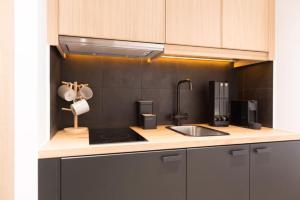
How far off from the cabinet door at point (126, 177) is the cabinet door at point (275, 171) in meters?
0.54

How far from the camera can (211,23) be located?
5.01 feet

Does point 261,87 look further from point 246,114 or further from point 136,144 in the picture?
point 136,144

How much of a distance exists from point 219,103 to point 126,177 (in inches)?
42.5

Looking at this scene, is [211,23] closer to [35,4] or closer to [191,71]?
[191,71]

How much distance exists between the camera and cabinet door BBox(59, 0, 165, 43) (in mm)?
1226

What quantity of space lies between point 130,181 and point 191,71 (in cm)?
121

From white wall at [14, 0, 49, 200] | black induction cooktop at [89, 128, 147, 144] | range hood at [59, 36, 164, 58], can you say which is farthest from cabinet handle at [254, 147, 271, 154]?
white wall at [14, 0, 49, 200]

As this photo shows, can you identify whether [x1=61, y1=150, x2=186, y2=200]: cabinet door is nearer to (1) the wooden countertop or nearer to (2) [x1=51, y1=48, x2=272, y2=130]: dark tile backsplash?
(1) the wooden countertop

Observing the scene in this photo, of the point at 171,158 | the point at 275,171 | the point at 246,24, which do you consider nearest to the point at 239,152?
the point at 275,171

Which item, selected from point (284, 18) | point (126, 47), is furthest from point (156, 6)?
point (284, 18)

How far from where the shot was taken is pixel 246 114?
1724 mm

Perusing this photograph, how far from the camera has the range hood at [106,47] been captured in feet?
4.11

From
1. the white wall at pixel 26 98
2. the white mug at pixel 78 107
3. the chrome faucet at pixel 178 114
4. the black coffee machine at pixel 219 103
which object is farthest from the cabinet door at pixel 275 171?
the white wall at pixel 26 98

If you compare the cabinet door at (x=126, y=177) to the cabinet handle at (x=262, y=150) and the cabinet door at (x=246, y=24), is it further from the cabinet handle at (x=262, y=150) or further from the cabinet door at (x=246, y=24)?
the cabinet door at (x=246, y=24)
